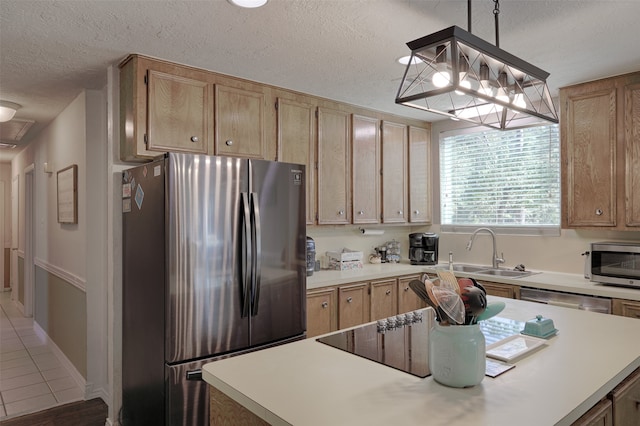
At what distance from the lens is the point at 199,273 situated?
7.48 ft

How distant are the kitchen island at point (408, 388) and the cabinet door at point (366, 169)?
→ 2305 millimetres

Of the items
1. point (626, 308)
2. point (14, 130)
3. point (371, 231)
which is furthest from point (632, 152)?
point (14, 130)

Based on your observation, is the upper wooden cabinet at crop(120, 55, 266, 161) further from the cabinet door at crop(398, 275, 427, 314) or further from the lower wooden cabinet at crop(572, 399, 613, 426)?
the lower wooden cabinet at crop(572, 399, 613, 426)

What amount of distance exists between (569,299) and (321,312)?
1.76 meters

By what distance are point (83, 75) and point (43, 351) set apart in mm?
3087

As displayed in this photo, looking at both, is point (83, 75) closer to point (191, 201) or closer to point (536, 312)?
point (191, 201)

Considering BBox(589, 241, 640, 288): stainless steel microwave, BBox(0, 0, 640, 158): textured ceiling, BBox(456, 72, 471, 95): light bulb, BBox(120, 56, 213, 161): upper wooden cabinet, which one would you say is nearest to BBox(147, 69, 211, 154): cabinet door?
BBox(120, 56, 213, 161): upper wooden cabinet

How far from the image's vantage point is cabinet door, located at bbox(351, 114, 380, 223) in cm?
385

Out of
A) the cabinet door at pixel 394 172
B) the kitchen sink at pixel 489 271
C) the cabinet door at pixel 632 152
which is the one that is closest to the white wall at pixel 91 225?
the cabinet door at pixel 394 172

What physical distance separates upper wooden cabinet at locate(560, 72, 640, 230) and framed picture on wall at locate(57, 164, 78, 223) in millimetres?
3903

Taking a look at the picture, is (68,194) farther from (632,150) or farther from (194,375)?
(632,150)

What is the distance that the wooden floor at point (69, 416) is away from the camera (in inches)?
116

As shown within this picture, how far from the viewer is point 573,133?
10.6 feet

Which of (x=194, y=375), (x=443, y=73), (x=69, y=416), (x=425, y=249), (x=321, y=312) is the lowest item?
(x=69, y=416)
